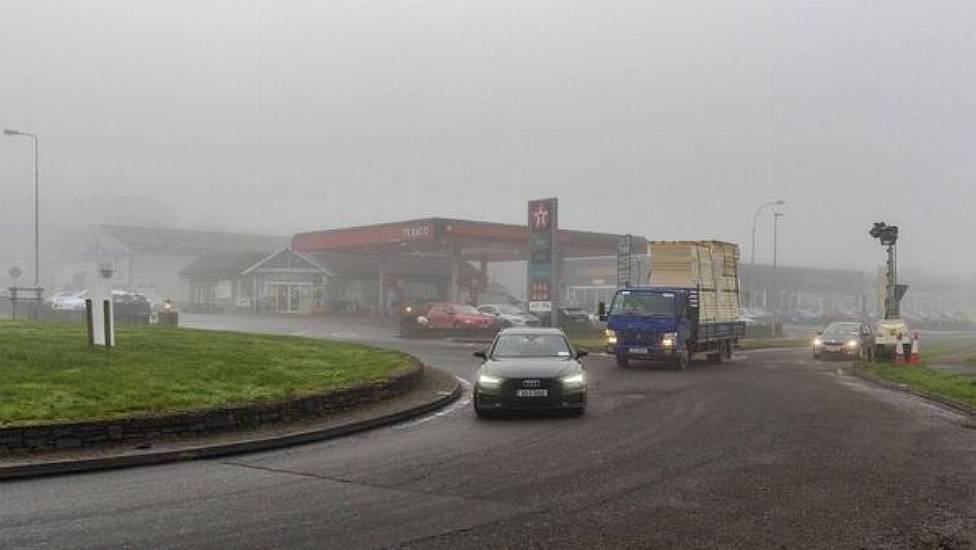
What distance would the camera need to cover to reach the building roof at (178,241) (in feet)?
248

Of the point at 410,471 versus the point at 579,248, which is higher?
the point at 579,248

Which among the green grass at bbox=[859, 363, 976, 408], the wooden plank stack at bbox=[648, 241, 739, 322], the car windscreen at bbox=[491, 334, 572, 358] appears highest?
the wooden plank stack at bbox=[648, 241, 739, 322]

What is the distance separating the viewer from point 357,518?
6.91 m

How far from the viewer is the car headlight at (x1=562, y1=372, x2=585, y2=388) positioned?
13367 mm

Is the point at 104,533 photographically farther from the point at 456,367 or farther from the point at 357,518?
the point at 456,367

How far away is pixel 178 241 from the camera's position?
3201 inches

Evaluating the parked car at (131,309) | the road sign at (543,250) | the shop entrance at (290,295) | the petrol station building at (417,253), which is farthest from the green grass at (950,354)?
the shop entrance at (290,295)

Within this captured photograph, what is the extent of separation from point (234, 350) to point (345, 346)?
16.1 ft

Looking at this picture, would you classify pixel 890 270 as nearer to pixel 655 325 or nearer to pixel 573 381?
pixel 655 325

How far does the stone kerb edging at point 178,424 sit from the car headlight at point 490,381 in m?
1.92

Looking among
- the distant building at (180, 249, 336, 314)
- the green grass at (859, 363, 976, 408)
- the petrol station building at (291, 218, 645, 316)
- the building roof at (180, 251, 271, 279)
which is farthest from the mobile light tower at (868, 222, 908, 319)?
the building roof at (180, 251, 271, 279)

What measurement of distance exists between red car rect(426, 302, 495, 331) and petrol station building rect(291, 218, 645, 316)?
33.2 ft

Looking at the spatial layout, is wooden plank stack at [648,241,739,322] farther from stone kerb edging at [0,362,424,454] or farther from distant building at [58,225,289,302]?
distant building at [58,225,289,302]

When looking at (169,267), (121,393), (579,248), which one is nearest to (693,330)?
(121,393)
